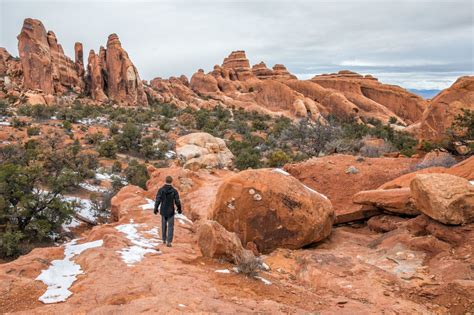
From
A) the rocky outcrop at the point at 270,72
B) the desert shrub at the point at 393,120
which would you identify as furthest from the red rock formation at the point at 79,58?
the desert shrub at the point at 393,120

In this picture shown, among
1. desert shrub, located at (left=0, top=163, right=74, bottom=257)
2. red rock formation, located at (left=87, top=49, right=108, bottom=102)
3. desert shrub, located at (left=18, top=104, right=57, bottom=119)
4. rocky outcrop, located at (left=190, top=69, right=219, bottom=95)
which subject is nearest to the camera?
desert shrub, located at (left=0, top=163, right=74, bottom=257)

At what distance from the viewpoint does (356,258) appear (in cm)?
745

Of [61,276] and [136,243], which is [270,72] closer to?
[136,243]

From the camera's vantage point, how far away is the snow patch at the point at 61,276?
5242 millimetres

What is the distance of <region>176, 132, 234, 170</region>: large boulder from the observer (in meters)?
19.8

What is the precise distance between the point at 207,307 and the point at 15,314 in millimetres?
2376

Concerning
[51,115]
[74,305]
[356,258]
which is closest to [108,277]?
[74,305]

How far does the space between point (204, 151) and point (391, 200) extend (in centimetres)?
1271

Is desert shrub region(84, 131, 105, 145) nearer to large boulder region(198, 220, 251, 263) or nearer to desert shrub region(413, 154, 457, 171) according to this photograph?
desert shrub region(413, 154, 457, 171)

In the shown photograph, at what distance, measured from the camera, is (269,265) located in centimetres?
750

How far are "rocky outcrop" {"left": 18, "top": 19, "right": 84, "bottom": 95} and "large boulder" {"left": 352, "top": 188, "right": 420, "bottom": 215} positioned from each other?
49.7 meters

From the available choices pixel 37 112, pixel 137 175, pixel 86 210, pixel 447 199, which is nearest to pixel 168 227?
pixel 447 199

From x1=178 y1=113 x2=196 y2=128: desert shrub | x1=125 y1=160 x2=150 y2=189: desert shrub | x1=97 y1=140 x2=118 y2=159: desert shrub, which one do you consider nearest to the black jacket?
x1=125 y1=160 x2=150 y2=189: desert shrub

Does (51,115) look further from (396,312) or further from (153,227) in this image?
(396,312)
